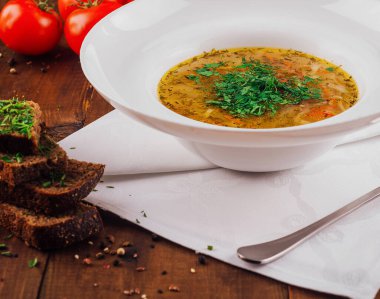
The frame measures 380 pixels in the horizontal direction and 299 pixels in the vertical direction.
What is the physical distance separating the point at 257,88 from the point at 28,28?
196 cm

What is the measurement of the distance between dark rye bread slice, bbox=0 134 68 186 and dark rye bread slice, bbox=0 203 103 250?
13cm

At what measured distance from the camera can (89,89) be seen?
404 centimetres

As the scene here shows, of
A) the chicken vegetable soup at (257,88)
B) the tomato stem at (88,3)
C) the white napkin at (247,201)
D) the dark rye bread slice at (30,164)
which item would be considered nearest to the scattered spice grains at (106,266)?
the white napkin at (247,201)

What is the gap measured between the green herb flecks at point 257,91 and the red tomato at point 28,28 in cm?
150

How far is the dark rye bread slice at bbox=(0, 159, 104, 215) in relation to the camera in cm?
275

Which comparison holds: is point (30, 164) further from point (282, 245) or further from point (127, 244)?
point (282, 245)

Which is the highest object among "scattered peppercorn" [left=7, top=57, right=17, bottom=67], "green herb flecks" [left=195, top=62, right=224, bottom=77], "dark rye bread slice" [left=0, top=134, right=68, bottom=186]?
"green herb flecks" [left=195, top=62, right=224, bottom=77]

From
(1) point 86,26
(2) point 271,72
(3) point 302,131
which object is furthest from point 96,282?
(1) point 86,26

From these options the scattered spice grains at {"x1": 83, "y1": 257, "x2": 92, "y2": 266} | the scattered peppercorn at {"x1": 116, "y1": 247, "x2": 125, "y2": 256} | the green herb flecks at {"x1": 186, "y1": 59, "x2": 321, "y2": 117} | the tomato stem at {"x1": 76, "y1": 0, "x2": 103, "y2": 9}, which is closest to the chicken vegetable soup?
the green herb flecks at {"x1": 186, "y1": 59, "x2": 321, "y2": 117}

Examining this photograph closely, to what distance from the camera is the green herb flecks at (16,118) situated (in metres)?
2.88

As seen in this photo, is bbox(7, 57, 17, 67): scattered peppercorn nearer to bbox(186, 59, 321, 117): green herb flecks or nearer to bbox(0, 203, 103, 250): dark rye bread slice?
bbox(186, 59, 321, 117): green herb flecks

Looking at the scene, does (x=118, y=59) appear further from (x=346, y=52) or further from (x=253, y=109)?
(x=346, y=52)

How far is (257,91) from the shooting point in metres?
3.17

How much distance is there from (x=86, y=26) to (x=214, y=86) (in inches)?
56.5
